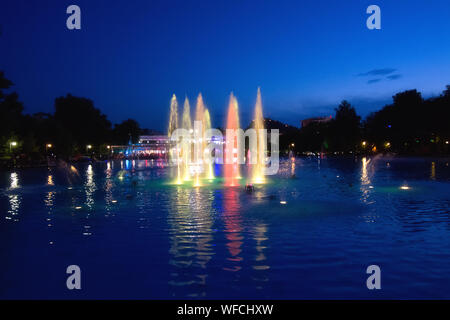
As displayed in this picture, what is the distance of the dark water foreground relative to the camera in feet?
22.6

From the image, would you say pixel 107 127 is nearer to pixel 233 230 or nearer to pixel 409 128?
pixel 409 128

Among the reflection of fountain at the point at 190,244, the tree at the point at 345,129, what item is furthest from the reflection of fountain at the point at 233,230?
the tree at the point at 345,129

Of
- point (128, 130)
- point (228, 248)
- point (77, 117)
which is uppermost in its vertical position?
point (128, 130)

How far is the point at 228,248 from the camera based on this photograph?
9.39 meters

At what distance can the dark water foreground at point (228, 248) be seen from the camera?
6902 millimetres

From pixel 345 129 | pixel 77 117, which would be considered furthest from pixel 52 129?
pixel 345 129

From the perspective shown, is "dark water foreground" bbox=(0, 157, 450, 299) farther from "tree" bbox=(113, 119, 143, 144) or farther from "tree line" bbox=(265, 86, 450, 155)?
"tree" bbox=(113, 119, 143, 144)

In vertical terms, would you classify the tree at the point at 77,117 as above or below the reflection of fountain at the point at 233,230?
above

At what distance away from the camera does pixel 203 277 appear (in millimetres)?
7395

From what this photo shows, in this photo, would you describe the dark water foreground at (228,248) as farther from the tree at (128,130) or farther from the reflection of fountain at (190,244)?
the tree at (128,130)

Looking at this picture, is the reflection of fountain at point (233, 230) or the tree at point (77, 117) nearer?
the reflection of fountain at point (233, 230)

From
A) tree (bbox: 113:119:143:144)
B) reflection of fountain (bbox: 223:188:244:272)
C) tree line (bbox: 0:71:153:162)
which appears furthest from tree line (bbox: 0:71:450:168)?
tree (bbox: 113:119:143:144)
